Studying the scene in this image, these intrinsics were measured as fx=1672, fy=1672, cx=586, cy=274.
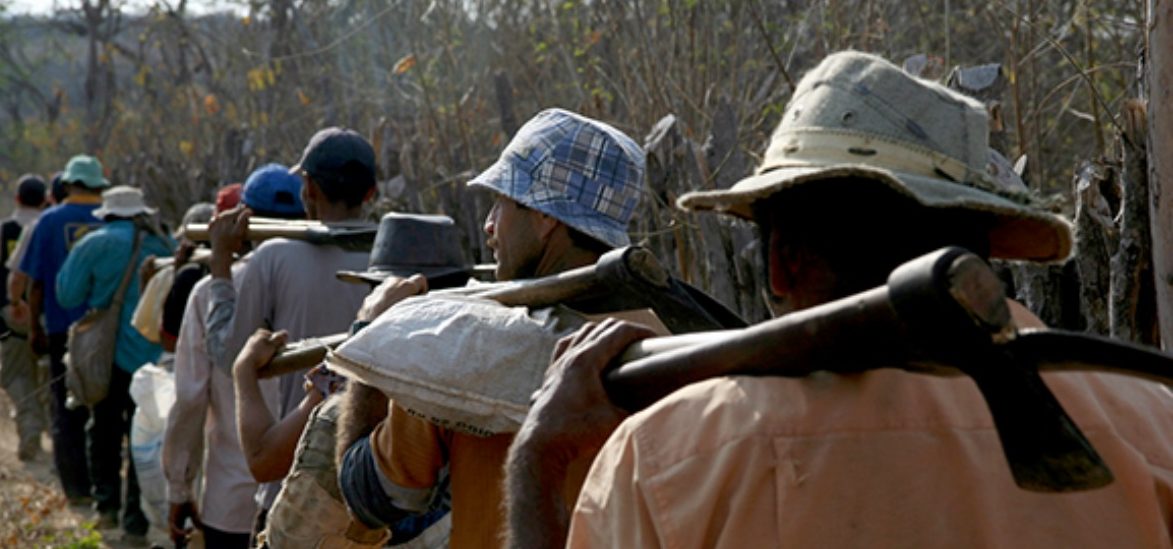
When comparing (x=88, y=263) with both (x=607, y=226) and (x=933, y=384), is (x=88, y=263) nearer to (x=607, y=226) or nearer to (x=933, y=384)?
(x=607, y=226)

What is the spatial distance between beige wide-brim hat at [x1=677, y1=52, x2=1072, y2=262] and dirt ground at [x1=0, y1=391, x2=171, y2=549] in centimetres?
627

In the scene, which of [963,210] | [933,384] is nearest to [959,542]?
[933,384]

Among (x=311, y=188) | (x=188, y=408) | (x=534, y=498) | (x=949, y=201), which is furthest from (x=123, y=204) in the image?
(x=949, y=201)

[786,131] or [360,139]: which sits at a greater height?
[786,131]

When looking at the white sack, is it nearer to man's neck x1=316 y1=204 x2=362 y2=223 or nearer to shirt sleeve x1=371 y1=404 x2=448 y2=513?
shirt sleeve x1=371 y1=404 x2=448 y2=513

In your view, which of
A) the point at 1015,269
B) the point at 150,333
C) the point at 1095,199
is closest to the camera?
the point at 1095,199

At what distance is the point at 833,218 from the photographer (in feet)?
6.35

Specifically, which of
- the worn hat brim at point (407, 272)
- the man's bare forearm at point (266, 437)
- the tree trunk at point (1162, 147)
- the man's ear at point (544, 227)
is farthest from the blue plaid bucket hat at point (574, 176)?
the man's bare forearm at point (266, 437)

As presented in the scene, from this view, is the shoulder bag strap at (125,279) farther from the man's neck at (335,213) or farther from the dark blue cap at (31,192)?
the man's neck at (335,213)

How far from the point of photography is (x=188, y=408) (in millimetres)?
6168

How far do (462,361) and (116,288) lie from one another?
6565 mm

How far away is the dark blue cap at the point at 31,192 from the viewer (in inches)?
465

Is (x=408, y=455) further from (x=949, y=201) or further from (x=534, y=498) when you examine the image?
(x=949, y=201)

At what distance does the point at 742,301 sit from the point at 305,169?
56.0 inches
